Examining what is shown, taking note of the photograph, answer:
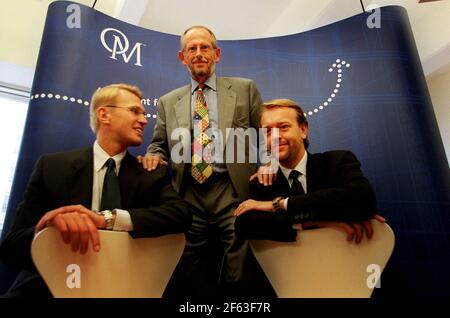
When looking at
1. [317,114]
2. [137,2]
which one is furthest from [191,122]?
[137,2]

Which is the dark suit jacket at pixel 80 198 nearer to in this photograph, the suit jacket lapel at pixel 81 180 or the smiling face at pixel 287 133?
the suit jacket lapel at pixel 81 180

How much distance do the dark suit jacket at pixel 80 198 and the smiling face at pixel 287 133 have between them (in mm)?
467

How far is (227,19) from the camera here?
3184 mm

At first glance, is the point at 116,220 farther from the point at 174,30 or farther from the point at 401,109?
the point at 174,30

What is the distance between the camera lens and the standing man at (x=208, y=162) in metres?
1.53

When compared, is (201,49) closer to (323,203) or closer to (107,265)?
(323,203)

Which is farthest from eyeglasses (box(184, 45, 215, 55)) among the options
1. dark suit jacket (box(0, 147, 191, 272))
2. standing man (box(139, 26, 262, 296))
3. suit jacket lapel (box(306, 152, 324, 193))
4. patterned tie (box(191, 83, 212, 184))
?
suit jacket lapel (box(306, 152, 324, 193))

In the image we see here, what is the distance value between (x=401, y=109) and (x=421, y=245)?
0.69m

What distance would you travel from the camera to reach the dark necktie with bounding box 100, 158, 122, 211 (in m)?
1.28

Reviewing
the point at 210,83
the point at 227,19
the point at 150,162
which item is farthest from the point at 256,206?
the point at 227,19

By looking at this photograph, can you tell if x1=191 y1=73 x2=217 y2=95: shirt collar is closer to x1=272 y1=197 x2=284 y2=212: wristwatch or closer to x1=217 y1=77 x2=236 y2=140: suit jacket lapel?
x1=217 y1=77 x2=236 y2=140: suit jacket lapel

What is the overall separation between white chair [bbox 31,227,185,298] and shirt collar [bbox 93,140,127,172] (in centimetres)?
31

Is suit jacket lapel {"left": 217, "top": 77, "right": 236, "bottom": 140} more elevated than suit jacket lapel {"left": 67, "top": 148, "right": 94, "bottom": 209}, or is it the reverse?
suit jacket lapel {"left": 217, "top": 77, "right": 236, "bottom": 140}

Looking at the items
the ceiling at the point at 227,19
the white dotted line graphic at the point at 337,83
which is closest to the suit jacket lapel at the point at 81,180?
the white dotted line graphic at the point at 337,83
